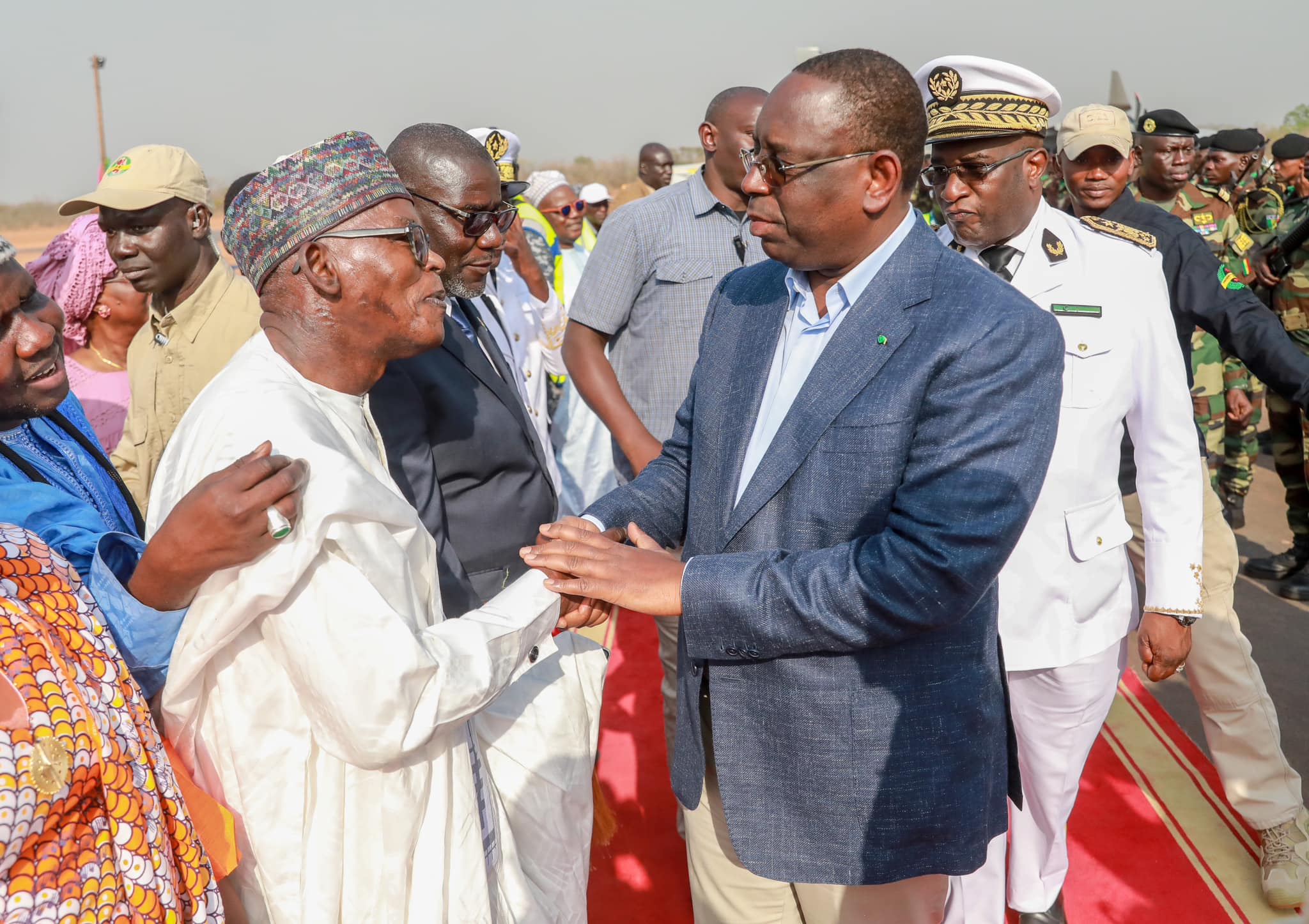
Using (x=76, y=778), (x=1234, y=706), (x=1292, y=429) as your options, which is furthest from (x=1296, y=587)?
(x=76, y=778)

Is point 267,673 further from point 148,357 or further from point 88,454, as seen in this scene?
point 148,357

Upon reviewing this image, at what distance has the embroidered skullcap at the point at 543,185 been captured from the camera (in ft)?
34.8

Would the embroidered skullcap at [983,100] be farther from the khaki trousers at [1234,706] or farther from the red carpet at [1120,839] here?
the red carpet at [1120,839]

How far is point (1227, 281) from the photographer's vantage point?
154 inches

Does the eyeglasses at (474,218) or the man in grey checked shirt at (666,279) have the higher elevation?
the eyeglasses at (474,218)

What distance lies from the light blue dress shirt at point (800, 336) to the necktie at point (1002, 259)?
91 centimetres

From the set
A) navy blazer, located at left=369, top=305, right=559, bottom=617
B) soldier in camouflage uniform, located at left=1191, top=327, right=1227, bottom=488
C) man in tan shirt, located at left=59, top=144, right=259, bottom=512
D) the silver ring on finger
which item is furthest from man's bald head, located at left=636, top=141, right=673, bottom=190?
the silver ring on finger

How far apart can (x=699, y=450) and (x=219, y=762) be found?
1146 mm

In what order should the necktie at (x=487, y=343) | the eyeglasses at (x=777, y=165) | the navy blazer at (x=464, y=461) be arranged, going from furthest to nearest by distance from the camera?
the necktie at (x=487, y=343) < the navy blazer at (x=464, y=461) < the eyeglasses at (x=777, y=165)

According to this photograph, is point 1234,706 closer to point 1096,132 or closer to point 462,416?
point 1096,132

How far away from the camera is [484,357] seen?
→ 2.82m

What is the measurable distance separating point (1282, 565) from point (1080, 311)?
4618mm

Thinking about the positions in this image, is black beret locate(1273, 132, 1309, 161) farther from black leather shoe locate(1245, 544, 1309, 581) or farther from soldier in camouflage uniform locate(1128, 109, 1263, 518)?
black leather shoe locate(1245, 544, 1309, 581)

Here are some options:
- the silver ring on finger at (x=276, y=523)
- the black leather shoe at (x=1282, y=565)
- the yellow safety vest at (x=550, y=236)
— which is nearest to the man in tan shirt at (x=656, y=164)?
the yellow safety vest at (x=550, y=236)
